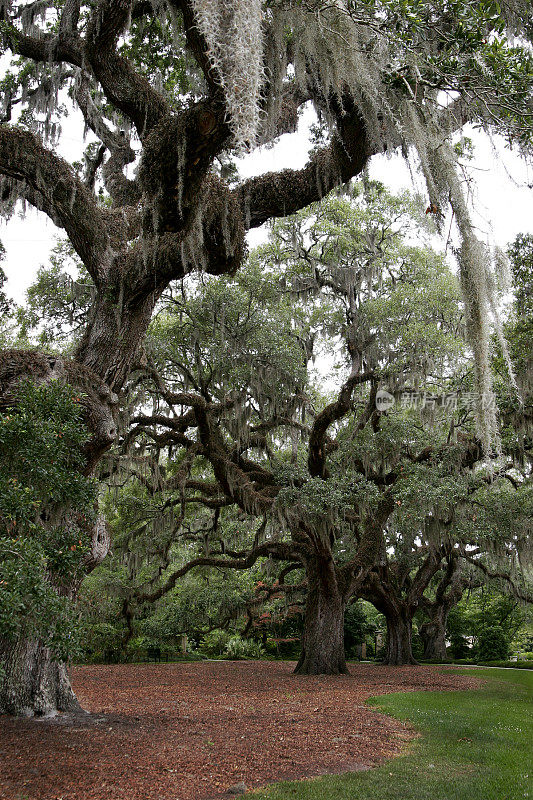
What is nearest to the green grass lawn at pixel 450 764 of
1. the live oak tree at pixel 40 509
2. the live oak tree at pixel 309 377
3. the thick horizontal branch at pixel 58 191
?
the live oak tree at pixel 40 509

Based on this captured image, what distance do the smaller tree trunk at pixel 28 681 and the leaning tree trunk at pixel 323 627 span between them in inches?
312

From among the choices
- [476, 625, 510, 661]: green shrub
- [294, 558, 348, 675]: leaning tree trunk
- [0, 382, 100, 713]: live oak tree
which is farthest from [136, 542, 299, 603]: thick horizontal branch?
[476, 625, 510, 661]: green shrub

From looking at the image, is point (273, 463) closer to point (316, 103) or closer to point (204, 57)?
point (316, 103)

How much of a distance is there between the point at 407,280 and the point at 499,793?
1026 centimetres

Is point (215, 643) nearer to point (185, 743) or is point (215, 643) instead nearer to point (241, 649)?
point (241, 649)

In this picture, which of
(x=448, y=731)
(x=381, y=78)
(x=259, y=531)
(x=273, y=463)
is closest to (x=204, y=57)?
(x=381, y=78)

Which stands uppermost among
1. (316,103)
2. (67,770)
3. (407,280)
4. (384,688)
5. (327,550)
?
(407,280)

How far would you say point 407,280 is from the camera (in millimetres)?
12641

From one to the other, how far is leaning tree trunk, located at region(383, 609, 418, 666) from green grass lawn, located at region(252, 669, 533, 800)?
1035 centimetres

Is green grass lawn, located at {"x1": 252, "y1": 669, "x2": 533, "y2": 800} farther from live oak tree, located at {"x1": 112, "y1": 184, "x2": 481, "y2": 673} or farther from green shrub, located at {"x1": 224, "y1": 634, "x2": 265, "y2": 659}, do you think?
green shrub, located at {"x1": 224, "y1": 634, "x2": 265, "y2": 659}

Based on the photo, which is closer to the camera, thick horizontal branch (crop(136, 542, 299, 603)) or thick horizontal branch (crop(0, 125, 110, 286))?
thick horizontal branch (crop(0, 125, 110, 286))

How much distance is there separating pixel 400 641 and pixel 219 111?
59.3 feet

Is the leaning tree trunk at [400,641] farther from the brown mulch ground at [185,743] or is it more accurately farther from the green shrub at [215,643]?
the brown mulch ground at [185,743]

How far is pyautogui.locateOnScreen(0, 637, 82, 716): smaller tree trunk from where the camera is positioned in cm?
592
